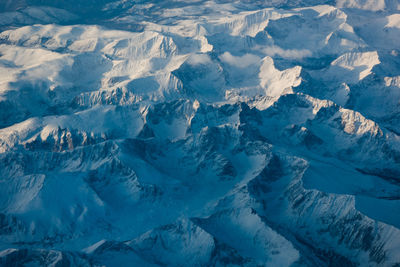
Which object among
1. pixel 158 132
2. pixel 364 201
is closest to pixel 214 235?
pixel 364 201

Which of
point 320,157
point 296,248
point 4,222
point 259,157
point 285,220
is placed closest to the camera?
point 296,248

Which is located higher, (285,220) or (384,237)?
(384,237)

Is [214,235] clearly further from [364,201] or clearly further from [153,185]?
[364,201]

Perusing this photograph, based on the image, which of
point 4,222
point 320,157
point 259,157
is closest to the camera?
point 4,222

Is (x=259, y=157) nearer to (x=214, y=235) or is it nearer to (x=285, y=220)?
(x=285, y=220)

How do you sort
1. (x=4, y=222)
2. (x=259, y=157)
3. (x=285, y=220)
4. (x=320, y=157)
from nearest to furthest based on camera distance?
(x=4, y=222)
(x=285, y=220)
(x=259, y=157)
(x=320, y=157)

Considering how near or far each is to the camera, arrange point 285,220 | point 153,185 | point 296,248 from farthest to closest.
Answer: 1. point 153,185
2. point 285,220
3. point 296,248

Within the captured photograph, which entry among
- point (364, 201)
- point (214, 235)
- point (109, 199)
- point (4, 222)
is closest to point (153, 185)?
point (109, 199)

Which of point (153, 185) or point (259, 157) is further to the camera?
point (259, 157)

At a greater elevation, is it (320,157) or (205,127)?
(205,127)

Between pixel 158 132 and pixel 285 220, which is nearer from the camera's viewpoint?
pixel 285 220
